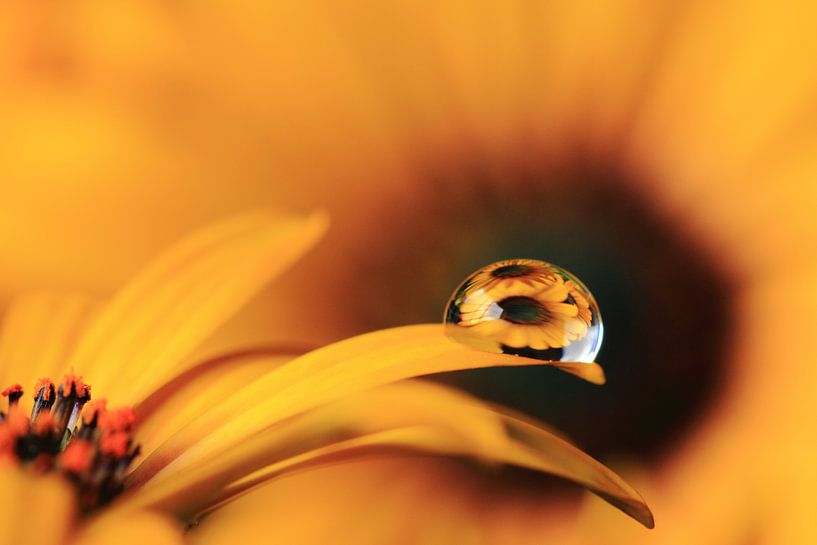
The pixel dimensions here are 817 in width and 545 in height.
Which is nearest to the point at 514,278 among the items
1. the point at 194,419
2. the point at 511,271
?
the point at 511,271

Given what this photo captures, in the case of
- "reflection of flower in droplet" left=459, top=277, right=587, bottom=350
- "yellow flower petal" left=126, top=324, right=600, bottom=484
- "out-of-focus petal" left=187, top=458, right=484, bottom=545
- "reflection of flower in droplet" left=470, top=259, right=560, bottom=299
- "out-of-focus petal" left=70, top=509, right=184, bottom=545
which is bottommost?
"out-of-focus petal" left=70, top=509, right=184, bottom=545

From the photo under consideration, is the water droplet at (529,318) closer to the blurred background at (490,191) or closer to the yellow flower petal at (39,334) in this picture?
the blurred background at (490,191)

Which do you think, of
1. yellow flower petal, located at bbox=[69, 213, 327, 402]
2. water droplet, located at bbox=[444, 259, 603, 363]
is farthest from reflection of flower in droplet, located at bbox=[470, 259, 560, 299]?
yellow flower petal, located at bbox=[69, 213, 327, 402]

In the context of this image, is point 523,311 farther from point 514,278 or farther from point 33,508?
point 33,508

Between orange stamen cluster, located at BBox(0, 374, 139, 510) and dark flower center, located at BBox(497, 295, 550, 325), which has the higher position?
dark flower center, located at BBox(497, 295, 550, 325)

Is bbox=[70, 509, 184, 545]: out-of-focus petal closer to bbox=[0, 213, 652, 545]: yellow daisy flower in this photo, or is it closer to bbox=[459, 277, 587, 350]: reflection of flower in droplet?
bbox=[0, 213, 652, 545]: yellow daisy flower

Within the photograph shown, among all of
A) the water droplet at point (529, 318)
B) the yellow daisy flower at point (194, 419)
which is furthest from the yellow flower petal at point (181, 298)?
the water droplet at point (529, 318)
